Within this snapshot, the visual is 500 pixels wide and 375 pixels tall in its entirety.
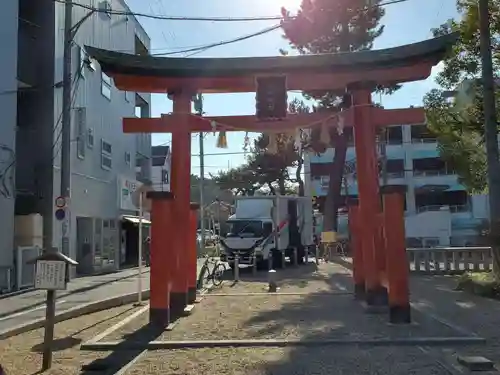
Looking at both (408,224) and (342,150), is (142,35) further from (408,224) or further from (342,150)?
(408,224)

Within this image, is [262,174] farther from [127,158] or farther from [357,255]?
[357,255]

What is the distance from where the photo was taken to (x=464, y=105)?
16734mm

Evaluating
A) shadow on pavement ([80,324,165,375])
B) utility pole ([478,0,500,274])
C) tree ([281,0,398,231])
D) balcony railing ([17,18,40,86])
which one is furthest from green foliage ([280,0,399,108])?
shadow on pavement ([80,324,165,375])

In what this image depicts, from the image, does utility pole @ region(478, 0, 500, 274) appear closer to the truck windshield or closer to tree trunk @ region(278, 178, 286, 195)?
the truck windshield

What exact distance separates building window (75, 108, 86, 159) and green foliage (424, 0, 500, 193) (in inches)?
502

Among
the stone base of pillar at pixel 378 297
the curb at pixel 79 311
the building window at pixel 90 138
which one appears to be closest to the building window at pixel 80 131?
the building window at pixel 90 138

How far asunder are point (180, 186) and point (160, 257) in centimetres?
190

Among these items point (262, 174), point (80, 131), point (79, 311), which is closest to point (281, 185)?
point (262, 174)

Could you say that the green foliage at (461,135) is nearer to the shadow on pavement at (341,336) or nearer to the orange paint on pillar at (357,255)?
the orange paint on pillar at (357,255)

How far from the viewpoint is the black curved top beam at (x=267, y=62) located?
36.1 ft

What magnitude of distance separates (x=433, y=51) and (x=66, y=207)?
11229 millimetres

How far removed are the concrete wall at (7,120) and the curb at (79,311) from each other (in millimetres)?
4586

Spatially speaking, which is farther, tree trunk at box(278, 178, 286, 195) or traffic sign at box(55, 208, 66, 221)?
tree trunk at box(278, 178, 286, 195)

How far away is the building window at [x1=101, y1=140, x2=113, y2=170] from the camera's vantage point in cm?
2520
